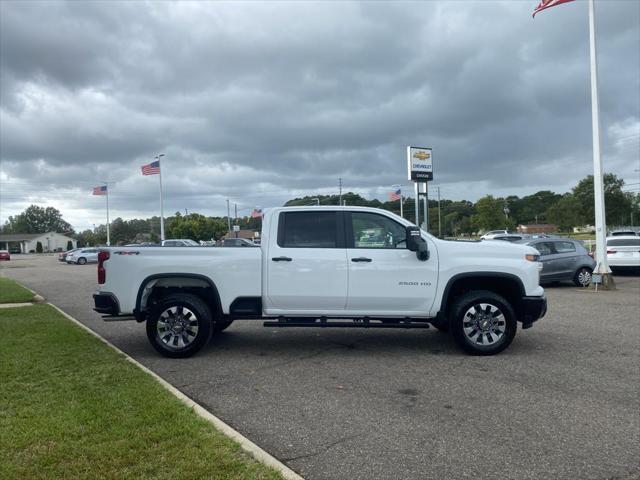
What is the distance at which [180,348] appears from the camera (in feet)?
22.7

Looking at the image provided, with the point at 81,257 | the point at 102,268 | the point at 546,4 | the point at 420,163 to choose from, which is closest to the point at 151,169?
the point at 81,257

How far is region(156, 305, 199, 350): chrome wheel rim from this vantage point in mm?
6902

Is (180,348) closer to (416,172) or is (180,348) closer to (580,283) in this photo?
(580,283)

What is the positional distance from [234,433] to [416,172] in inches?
735

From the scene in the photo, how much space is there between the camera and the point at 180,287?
7.10m

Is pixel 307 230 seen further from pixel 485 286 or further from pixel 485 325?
pixel 485 325

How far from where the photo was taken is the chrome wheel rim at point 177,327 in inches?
272

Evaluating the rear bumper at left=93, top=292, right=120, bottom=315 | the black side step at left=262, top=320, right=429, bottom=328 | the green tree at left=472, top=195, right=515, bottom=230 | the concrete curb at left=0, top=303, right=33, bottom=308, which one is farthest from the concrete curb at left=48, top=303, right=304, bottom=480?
the green tree at left=472, top=195, right=515, bottom=230

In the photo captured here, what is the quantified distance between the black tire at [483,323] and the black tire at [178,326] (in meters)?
3.33

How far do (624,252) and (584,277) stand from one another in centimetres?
367

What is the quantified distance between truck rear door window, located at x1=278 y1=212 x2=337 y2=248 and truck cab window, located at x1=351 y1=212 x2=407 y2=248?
30 cm

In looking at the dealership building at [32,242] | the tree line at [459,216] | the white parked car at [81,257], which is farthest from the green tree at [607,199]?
the dealership building at [32,242]

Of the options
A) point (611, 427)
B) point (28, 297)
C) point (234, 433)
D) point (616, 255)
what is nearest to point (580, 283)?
point (616, 255)

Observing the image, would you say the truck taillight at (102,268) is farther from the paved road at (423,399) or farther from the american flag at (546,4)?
the american flag at (546,4)
